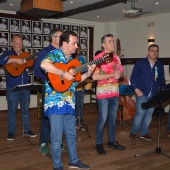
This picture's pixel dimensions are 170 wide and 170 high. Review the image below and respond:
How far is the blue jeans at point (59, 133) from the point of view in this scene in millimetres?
2635

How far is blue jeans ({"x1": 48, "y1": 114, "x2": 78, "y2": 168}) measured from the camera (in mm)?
2635

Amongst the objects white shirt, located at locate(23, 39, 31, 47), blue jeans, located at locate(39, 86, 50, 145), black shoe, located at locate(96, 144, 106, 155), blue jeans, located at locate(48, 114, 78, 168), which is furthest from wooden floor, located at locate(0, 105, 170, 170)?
white shirt, located at locate(23, 39, 31, 47)

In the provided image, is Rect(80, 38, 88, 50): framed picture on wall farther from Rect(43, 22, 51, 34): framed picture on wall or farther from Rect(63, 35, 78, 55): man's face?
Rect(63, 35, 78, 55): man's face

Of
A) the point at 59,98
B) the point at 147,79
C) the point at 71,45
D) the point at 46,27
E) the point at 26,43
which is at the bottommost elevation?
the point at 59,98

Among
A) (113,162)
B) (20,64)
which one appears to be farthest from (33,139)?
(113,162)

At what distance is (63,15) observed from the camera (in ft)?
24.1

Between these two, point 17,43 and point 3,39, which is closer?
point 17,43

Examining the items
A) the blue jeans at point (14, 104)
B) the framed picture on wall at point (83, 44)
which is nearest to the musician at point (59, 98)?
the blue jeans at point (14, 104)

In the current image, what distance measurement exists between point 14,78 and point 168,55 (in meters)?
4.51

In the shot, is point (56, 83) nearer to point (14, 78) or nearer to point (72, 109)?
point (72, 109)

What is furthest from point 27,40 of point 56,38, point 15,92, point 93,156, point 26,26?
point 93,156

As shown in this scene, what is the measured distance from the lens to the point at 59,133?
105 inches

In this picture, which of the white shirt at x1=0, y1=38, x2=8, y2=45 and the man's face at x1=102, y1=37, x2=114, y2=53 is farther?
the white shirt at x1=0, y1=38, x2=8, y2=45

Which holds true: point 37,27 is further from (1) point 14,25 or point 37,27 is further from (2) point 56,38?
(2) point 56,38
